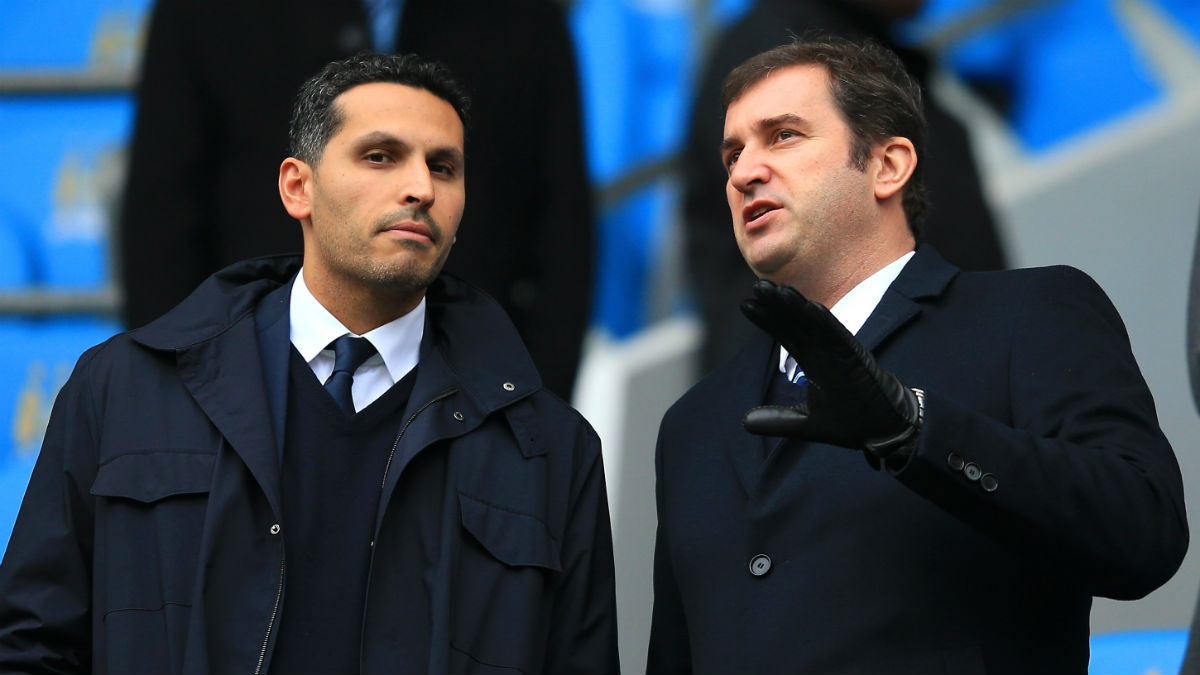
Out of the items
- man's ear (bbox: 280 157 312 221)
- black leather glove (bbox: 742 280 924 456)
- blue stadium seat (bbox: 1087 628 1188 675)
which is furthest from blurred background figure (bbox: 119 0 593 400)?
black leather glove (bbox: 742 280 924 456)

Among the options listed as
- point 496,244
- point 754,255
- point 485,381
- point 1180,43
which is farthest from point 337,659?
point 1180,43

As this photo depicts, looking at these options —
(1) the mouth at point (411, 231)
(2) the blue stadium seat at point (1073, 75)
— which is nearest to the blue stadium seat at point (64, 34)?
(1) the mouth at point (411, 231)

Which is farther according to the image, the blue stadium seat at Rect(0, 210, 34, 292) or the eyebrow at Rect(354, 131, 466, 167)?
the blue stadium seat at Rect(0, 210, 34, 292)

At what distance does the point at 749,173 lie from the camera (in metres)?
2.80

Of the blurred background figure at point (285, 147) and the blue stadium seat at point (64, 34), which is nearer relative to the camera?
the blurred background figure at point (285, 147)

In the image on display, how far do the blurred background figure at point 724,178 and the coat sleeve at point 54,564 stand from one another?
1363mm

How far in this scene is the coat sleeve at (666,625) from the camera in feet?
9.13

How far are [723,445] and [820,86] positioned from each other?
651 millimetres

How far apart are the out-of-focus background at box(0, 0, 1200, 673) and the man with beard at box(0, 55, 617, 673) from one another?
3.86 ft

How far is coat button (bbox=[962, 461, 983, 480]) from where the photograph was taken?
2203mm

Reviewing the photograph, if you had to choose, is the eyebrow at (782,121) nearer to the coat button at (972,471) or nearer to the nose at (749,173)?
the nose at (749,173)

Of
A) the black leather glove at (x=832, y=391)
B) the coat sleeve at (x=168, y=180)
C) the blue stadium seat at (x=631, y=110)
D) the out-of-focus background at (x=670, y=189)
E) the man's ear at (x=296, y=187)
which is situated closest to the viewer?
the black leather glove at (x=832, y=391)

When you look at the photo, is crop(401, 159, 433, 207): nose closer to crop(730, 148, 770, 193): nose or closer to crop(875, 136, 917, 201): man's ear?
crop(730, 148, 770, 193): nose

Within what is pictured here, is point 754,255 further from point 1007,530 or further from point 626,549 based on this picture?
point 626,549
